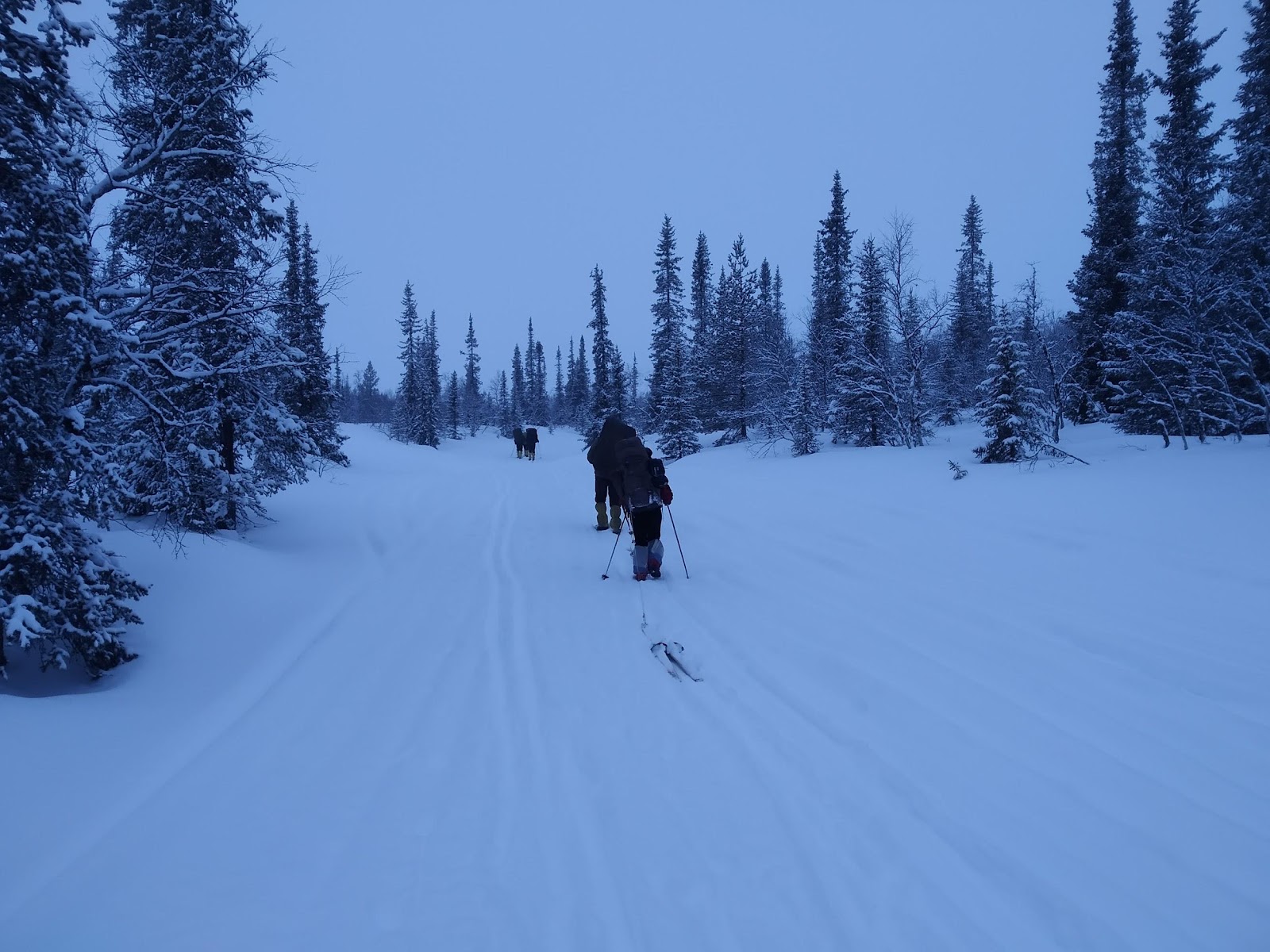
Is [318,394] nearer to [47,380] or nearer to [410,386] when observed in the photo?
[47,380]

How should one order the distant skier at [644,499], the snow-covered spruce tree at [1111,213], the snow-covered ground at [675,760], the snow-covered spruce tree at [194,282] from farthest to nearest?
the snow-covered spruce tree at [1111,213] → the distant skier at [644,499] → the snow-covered spruce tree at [194,282] → the snow-covered ground at [675,760]

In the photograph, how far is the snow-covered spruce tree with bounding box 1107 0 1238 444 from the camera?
40.2ft

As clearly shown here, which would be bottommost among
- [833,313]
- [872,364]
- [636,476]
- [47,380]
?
[636,476]

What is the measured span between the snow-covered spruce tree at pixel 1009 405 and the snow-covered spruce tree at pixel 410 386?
1851 inches

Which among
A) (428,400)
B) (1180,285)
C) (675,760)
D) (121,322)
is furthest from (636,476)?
(428,400)

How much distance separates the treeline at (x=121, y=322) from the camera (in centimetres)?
442

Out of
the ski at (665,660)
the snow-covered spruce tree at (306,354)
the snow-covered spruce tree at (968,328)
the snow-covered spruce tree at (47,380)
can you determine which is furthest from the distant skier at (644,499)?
the snow-covered spruce tree at (968,328)

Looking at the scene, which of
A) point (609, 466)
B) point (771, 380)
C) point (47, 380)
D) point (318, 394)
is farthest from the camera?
point (771, 380)

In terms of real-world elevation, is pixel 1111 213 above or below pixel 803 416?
above

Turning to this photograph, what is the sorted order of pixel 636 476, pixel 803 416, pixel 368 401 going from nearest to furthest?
1. pixel 636 476
2. pixel 803 416
3. pixel 368 401

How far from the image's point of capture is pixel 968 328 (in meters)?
42.9

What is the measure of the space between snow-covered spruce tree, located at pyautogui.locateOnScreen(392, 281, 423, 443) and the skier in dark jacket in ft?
152

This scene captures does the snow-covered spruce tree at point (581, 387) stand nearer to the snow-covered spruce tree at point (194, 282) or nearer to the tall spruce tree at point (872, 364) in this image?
the tall spruce tree at point (872, 364)

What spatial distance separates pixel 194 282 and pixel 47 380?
8.71 feet
